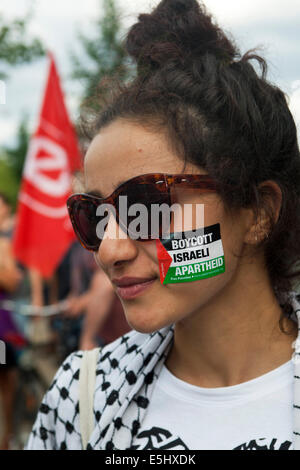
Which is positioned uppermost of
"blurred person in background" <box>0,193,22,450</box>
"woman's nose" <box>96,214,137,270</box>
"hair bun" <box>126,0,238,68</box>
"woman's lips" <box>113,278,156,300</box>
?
"hair bun" <box>126,0,238,68</box>

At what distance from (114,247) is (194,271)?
25 centimetres

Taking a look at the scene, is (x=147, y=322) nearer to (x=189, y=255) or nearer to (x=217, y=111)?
(x=189, y=255)

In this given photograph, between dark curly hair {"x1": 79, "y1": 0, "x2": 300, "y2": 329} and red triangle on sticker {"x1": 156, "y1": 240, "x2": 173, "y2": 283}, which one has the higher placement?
dark curly hair {"x1": 79, "y1": 0, "x2": 300, "y2": 329}

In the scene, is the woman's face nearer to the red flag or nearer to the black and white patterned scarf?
→ the black and white patterned scarf

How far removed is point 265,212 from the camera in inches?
64.4

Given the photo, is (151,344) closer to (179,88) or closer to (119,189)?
(119,189)

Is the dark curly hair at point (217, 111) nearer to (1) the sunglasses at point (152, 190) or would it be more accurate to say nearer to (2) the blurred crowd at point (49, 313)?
(1) the sunglasses at point (152, 190)

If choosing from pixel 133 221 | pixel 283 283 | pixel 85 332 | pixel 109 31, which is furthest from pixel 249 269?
pixel 109 31

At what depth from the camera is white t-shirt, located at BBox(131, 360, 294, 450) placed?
1498 mm

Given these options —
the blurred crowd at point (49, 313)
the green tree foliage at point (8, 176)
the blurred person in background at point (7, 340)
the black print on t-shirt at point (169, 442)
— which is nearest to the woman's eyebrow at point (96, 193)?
the black print on t-shirt at point (169, 442)

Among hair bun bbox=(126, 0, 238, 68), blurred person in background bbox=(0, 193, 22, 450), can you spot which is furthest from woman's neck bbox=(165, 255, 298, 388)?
blurred person in background bbox=(0, 193, 22, 450)

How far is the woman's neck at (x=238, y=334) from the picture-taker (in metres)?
1.64

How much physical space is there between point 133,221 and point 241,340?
1.74 ft

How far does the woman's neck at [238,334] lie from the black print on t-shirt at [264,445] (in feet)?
0.63
